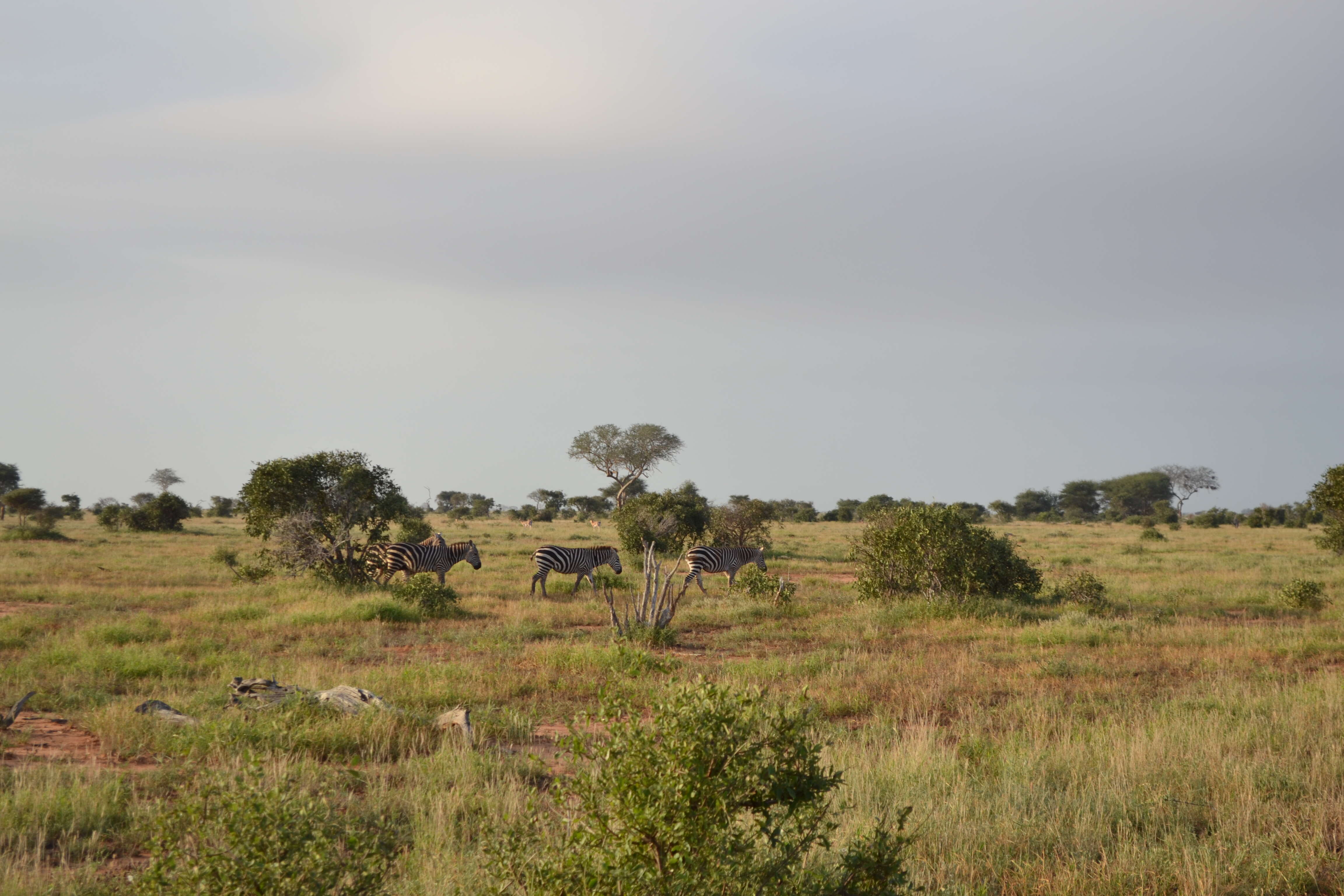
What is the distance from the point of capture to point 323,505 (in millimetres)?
20391

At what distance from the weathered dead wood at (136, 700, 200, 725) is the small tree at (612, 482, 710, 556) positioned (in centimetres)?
2132

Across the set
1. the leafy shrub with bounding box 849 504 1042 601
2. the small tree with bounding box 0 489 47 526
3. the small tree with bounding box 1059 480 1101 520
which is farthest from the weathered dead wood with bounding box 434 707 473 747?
the small tree with bounding box 1059 480 1101 520

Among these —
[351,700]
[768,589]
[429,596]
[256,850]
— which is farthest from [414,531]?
[256,850]

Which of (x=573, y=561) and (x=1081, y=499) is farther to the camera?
(x=1081, y=499)

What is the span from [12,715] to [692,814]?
771 centimetres

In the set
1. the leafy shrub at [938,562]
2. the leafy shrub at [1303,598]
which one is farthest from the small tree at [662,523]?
the leafy shrub at [1303,598]

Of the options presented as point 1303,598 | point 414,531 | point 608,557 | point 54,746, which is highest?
point 414,531

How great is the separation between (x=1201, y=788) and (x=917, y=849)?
2.47m

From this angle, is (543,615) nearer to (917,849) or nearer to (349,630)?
(349,630)

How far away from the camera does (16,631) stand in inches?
482

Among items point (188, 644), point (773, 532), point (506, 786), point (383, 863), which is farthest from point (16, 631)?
point (773, 532)

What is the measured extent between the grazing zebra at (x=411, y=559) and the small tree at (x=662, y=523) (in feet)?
31.4

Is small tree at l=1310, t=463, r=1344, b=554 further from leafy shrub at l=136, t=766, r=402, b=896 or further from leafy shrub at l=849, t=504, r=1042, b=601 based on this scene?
leafy shrub at l=136, t=766, r=402, b=896

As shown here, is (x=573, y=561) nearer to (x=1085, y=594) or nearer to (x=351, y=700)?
(x=1085, y=594)
